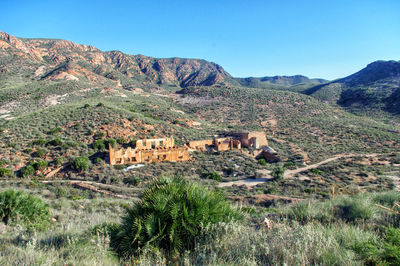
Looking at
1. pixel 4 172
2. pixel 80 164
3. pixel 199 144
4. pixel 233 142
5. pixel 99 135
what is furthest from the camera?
pixel 233 142

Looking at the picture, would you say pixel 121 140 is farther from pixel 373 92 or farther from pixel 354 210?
pixel 373 92

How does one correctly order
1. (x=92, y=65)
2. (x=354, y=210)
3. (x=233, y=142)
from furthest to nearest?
(x=92, y=65), (x=233, y=142), (x=354, y=210)

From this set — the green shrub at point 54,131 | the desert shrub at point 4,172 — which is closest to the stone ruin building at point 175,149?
the desert shrub at point 4,172

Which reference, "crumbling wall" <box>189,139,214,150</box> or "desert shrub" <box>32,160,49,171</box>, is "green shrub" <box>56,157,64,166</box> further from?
"crumbling wall" <box>189,139,214,150</box>

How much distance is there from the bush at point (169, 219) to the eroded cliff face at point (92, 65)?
69865 mm

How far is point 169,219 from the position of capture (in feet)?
11.0

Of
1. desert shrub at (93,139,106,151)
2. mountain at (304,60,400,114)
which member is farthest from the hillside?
mountain at (304,60,400,114)

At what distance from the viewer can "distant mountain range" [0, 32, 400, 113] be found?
198ft

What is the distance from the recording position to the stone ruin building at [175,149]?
76.5ft

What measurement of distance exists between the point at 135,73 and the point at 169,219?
397 ft

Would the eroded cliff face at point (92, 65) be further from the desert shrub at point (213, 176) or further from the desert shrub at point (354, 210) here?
the desert shrub at point (354, 210)

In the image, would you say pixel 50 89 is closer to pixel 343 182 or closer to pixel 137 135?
pixel 137 135

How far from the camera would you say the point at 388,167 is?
21.4 metres

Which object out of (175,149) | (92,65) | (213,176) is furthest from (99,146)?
(92,65)
